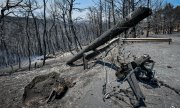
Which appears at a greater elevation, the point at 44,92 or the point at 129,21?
the point at 129,21

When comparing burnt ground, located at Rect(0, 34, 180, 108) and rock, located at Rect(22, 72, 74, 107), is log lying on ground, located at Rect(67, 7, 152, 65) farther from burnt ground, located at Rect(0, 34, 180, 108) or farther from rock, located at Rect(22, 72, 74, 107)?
rock, located at Rect(22, 72, 74, 107)

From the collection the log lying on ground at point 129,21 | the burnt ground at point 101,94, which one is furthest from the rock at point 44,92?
the log lying on ground at point 129,21

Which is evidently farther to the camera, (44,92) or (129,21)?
(44,92)

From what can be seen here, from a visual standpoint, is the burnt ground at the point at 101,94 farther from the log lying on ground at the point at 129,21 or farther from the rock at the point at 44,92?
the log lying on ground at the point at 129,21

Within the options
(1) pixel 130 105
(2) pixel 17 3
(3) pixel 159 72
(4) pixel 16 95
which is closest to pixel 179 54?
(3) pixel 159 72

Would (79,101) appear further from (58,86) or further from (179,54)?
(179,54)

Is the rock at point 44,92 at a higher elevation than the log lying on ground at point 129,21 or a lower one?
lower

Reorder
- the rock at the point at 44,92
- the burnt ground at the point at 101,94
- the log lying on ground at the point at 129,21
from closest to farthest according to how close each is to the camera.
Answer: the burnt ground at the point at 101,94
the log lying on ground at the point at 129,21
the rock at the point at 44,92

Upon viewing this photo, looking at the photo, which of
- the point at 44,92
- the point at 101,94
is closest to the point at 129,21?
the point at 101,94

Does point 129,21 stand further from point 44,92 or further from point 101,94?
point 44,92

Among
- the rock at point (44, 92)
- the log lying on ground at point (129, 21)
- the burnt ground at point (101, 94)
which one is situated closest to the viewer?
the burnt ground at point (101, 94)

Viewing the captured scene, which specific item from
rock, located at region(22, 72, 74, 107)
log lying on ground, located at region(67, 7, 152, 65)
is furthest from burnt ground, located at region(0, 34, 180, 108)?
log lying on ground, located at region(67, 7, 152, 65)

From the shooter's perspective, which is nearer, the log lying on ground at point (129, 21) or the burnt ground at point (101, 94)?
the burnt ground at point (101, 94)

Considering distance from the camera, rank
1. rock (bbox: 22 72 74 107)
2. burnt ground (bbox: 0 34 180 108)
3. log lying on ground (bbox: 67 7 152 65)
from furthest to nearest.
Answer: rock (bbox: 22 72 74 107) → log lying on ground (bbox: 67 7 152 65) → burnt ground (bbox: 0 34 180 108)
